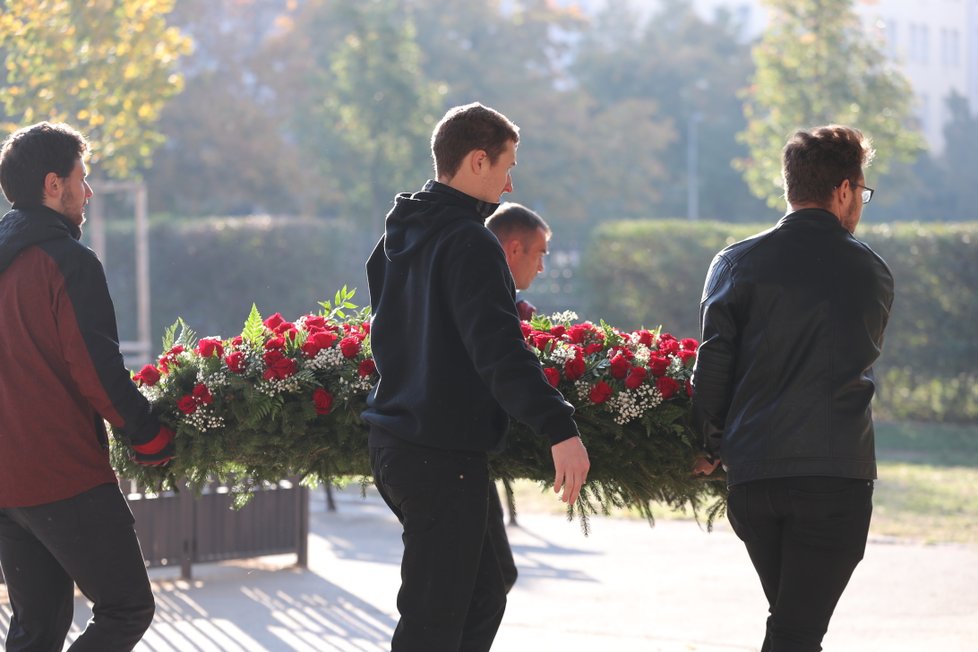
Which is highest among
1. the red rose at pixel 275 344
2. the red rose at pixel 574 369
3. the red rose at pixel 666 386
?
the red rose at pixel 275 344

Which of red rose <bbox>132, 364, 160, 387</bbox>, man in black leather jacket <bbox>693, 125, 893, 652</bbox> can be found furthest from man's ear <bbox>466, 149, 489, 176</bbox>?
red rose <bbox>132, 364, 160, 387</bbox>

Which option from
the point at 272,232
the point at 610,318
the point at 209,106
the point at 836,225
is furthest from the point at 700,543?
the point at 209,106

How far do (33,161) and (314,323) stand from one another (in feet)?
4.52

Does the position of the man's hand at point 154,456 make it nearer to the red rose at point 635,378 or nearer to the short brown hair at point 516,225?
the red rose at point 635,378

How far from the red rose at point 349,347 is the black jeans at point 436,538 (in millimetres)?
1089

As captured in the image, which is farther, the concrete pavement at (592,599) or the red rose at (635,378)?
the concrete pavement at (592,599)

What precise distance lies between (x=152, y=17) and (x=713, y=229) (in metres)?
9.43

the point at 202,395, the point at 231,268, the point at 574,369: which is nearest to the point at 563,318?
the point at 574,369

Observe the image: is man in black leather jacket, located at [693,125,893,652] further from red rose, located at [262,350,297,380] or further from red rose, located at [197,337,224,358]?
red rose, located at [197,337,224,358]

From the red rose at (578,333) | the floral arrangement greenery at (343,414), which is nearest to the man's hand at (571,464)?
the floral arrangement greenery at (343,414)

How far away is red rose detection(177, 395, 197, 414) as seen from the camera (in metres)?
4.46

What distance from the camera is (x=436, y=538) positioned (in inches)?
Result: 140

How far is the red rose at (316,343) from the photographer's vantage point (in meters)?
4.70

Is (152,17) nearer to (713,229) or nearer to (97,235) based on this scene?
(97,235)
